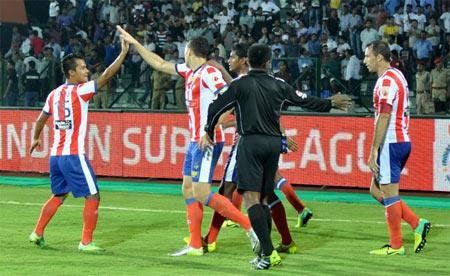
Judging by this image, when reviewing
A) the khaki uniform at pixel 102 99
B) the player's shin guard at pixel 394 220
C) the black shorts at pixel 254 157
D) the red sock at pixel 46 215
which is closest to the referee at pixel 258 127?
the black shorts at pixel 254 157

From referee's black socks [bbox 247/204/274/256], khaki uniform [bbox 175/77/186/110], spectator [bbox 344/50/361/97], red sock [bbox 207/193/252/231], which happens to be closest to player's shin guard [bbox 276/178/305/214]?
red sock [bbox 207/193/252/231]

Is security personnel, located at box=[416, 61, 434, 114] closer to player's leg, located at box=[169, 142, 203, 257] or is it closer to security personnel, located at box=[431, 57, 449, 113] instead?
security personnel, located at box=[431, 57, 449, 113]

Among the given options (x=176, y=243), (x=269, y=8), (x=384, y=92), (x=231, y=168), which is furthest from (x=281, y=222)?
(x=269, y=8)

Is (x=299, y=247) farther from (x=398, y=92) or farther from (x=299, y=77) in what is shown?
(x=299, y=77)

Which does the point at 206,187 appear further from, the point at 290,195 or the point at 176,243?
the point at 290,195

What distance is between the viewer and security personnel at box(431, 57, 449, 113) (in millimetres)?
20453

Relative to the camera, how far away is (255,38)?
1052 inches

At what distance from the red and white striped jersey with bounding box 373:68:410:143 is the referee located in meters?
1.03

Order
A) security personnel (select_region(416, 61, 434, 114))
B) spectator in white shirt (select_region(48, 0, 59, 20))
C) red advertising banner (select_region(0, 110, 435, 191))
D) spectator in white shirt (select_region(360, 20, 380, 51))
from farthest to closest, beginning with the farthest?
spectator in white shirt (select_region(48, 0, 59, 20)), spectator in white shirt (select_region(360, 20, 380, 51)), security personnel (select_region(416, 61, 434, 114)), red advertising banner (select_region(0, 110, 435, 191))

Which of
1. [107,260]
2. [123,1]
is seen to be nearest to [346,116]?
[107,260]

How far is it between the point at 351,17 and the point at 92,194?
49.1ft

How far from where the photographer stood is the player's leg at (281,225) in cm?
1165

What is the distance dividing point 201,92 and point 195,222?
4.57 feet

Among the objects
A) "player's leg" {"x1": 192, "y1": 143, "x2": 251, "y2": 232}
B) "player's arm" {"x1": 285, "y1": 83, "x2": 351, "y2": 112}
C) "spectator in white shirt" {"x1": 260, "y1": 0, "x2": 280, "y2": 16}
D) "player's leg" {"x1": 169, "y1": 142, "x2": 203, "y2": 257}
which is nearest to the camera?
"player's arm" {"x1": 285, "y1": 83, "x2": 351, "y2": 112}
